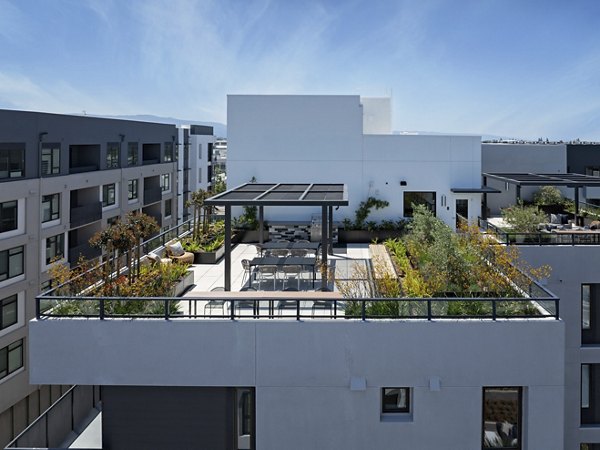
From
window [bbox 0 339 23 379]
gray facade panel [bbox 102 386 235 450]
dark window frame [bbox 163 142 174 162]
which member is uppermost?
dark window frame [bbox 163 142 174 162]

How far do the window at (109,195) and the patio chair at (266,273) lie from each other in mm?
24980

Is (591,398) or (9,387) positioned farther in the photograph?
(9,387)

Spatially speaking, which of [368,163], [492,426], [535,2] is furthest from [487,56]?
[492,426]

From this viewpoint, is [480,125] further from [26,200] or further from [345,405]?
[345,405]

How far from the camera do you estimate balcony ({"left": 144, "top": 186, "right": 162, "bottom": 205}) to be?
4266cm

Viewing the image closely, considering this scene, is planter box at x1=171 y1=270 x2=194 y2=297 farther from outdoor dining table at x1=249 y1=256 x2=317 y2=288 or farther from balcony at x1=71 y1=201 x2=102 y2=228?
balcony at x1=71 y1=201 x2=102 y2=228

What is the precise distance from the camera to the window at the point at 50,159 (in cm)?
2893

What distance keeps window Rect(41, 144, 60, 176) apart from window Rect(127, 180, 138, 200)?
9.62 metres

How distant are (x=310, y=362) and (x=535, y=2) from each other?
59.9ft

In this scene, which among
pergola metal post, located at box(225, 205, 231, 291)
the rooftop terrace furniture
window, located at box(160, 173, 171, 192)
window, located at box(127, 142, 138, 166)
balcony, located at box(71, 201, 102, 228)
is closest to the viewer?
pergola metal post, located at box(225, 205, 231, 291)

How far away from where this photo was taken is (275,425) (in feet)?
31.5

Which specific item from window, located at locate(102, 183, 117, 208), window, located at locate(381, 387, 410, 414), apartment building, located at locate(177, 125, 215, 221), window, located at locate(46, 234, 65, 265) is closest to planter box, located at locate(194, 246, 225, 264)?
window, located at locate(381, 387, 410, 414)

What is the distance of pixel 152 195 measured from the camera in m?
43.5

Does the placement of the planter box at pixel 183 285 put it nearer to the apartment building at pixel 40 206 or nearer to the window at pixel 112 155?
the apartment building at pixel 40 206
